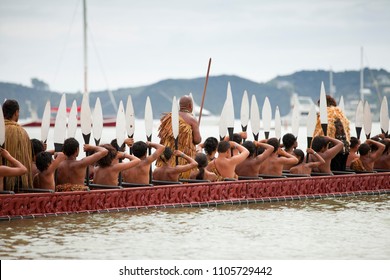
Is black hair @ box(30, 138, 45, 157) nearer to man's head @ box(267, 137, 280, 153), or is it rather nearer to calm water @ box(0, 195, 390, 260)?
calm water @ box(0, 195, 390, 260)

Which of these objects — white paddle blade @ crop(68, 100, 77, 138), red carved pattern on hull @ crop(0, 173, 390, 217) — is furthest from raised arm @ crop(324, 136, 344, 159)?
white paddle blade @ crop(68, 100, 77, 138)

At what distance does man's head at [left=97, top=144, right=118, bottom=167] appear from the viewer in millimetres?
15164

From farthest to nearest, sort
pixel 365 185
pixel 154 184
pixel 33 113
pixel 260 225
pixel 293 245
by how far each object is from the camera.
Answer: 1. pixel 33 113
2. pixel 365 185
3. pixel 154 184
4. pixel 260 225
5. pixel 293 245

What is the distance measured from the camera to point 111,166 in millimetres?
15422

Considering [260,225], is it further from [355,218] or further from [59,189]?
[59,189]

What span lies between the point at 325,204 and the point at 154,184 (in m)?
2.92

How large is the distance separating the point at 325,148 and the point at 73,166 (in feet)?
16.6

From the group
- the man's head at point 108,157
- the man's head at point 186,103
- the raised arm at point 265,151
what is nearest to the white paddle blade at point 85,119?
the man's head at point 108,157

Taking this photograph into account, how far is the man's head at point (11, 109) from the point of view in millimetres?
14150

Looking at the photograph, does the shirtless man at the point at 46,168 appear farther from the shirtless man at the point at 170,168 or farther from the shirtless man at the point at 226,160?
the shirtless man at the point at 226,160

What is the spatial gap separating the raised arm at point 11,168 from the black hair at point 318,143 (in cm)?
589

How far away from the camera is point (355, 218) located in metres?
15.4

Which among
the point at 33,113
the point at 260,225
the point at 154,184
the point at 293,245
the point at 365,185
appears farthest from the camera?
the point at 33,113
